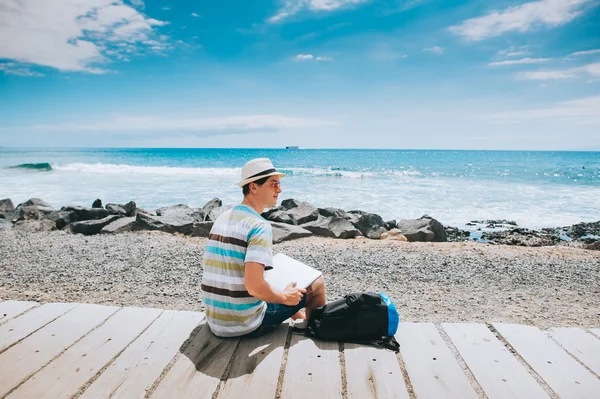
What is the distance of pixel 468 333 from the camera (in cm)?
297

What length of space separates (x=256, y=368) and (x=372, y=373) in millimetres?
703

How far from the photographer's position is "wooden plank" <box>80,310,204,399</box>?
2.25m

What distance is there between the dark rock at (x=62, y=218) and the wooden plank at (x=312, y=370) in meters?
9.27

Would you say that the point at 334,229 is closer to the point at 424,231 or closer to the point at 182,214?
the point at 424,231

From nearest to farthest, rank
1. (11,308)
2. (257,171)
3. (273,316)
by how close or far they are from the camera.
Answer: (257,171), (273,316), (11,308)

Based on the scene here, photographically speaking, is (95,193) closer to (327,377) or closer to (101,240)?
(101,240)

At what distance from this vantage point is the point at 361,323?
276 centimetres

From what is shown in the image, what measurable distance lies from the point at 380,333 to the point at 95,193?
67.2 ft

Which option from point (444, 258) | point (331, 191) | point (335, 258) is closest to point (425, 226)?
point (444, 258)

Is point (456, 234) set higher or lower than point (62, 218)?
lower

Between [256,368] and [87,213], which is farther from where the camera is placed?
[87,213]

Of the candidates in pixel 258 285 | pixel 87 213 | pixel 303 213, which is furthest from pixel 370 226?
pixel 258 285

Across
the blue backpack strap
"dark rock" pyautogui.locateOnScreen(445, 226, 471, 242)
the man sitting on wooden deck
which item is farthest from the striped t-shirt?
"dark rock" pyautogui.locateOnScreen(445, 226, 471, 242)

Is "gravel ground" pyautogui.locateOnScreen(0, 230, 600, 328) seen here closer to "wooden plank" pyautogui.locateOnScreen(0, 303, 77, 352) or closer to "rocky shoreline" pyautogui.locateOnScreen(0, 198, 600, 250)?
"rocky shoreline" pyautogui.locateOnScreen(0, 198, 600, 250)
